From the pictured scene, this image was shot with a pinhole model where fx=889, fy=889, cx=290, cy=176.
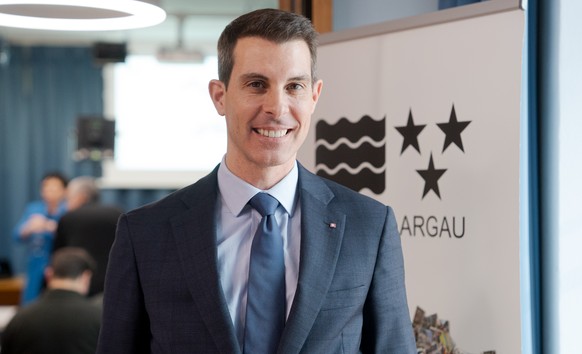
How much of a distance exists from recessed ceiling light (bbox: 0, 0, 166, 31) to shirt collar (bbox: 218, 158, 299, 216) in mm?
411

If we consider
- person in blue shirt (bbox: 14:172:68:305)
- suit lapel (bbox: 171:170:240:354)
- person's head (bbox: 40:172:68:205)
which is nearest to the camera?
suit lapel (bbox: 171:170:240:354)

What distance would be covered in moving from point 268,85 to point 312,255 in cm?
29

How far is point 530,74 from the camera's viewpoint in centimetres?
265

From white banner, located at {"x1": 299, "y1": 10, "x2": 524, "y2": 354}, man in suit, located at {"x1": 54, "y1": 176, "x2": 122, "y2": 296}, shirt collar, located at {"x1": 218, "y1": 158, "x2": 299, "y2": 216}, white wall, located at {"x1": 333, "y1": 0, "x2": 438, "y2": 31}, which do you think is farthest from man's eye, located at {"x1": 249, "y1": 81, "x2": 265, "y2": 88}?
man in suit, located at {"x1": 54, "y1": 176, "x2": 122, "y2": 296}

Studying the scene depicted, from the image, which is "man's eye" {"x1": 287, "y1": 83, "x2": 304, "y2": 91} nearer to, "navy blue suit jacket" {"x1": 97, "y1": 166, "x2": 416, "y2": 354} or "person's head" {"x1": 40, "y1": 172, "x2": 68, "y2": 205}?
"navy blue suit jacket" {"x1": 97, "y1": 166, "x2": 416, "y2": 354}

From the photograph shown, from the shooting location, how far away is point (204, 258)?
1494mm

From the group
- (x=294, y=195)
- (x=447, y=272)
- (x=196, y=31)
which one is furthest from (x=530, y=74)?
(x=196, y=31)

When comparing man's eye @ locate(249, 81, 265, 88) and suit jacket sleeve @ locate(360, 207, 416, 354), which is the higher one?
man's eye @ locate(249, 81, 265, 88)

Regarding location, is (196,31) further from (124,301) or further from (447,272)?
(124,301)

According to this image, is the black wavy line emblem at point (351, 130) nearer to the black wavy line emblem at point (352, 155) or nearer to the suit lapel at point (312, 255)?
the black wavy line emblem at point (352, 155)

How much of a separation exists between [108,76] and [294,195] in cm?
935

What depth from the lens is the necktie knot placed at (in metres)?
1.52

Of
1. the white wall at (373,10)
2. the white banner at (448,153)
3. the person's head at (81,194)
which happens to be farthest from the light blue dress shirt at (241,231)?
the person's head at (81,194)

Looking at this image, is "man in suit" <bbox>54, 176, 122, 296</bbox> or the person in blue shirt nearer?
"man in suit" <bbox>54, 176, 122, 296</bbox>
